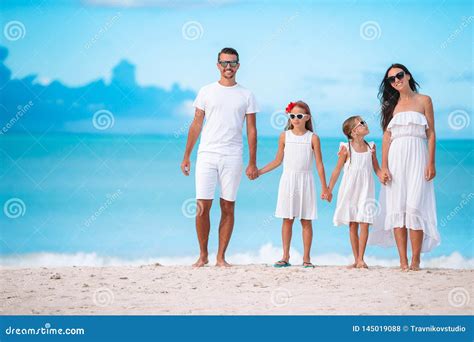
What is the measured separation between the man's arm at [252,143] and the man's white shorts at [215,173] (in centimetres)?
12

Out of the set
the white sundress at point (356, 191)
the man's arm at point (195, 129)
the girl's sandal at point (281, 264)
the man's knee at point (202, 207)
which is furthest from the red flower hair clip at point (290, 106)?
the girl's sandal at point (281, 264)

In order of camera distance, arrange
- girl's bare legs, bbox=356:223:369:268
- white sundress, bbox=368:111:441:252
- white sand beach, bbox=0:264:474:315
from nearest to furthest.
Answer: white sand beach, bbox=0:264:474:315
white sundress, bbox=368:111:441:252
girl's bare legs, bbox=356:223:369:268

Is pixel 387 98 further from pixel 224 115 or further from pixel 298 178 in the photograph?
pixel 224 115

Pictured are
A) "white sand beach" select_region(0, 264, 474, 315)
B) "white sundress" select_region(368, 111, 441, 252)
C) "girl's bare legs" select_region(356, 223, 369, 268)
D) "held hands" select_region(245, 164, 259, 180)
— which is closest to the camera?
"white sand beach" select_region(0, 264, 474, 315)

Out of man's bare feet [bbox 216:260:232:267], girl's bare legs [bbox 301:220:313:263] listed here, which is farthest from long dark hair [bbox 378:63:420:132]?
man's bare feet [bbox 216:260:232:267]

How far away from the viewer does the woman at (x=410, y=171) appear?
7523 millimetres

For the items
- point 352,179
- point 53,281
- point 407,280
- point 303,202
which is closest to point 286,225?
point 303,202

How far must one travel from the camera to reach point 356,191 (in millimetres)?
7711

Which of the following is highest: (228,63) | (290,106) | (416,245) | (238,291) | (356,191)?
(228,63)

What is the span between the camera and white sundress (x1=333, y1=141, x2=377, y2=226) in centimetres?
766

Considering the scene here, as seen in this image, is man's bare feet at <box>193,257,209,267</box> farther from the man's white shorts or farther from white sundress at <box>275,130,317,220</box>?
white sundress at <box>275,130,317,220</box>

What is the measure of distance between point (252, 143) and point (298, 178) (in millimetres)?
551

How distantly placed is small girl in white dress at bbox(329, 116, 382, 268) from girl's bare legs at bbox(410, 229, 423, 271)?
40 cm

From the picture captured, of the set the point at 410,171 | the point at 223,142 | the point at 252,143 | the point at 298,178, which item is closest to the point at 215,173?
the point at 223,142
